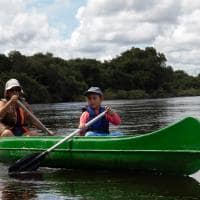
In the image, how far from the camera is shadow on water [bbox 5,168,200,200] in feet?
24.1

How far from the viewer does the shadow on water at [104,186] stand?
7.36m

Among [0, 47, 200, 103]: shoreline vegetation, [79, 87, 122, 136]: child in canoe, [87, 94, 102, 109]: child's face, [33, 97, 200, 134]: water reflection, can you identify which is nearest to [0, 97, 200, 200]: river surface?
[79, 87, 122, 136]: child in canoe

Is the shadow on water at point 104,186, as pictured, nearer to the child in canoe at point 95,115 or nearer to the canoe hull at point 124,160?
the canoe hull at point 124,160

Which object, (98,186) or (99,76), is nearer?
(98,186)

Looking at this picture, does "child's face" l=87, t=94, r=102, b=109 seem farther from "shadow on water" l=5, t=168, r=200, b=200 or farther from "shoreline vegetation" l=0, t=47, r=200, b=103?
"shoreline vegetation" l=0, t=47, r=200, b=103

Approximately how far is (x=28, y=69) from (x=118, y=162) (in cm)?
7453

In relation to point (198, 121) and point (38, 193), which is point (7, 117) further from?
point (198, 121)

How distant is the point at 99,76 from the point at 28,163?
89.1 m

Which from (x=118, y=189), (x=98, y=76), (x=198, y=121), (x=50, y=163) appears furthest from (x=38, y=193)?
(x=98, y=76)

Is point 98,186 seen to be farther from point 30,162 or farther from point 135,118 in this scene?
point 135,118

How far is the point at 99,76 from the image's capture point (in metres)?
98.2

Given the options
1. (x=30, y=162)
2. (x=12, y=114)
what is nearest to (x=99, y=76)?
(x=12, y=114)

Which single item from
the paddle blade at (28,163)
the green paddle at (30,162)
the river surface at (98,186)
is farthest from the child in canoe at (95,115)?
the paddle blade at (28,163)

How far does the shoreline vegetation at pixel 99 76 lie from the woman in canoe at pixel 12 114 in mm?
55618
